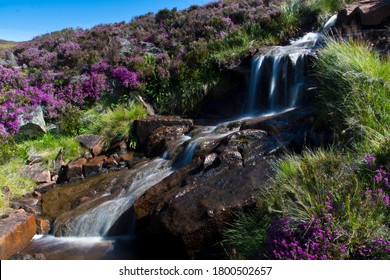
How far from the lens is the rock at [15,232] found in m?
6.06

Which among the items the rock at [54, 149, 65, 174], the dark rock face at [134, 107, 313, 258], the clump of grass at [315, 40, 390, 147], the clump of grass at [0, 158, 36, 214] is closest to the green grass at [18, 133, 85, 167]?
the rock at [54, 149, 65, 174]

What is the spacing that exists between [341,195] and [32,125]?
389 inches

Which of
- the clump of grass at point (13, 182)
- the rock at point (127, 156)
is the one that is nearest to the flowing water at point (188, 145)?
the rock at point (127, 156)

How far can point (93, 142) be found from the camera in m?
10.6

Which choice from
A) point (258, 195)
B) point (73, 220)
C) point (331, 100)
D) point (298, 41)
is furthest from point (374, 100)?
point (298, 41)

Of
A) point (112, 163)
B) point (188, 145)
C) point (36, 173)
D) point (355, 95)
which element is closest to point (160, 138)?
point (112, 163)

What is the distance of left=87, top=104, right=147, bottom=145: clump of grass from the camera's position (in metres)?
10.6

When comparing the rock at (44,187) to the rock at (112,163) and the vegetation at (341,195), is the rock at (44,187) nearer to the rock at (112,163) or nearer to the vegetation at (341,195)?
the rock at (112,163)

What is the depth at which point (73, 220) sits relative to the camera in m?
6.87

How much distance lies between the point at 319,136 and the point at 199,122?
4.78 m

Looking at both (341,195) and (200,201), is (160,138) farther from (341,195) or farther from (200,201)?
(341,195)

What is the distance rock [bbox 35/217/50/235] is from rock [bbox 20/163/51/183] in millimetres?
2229
